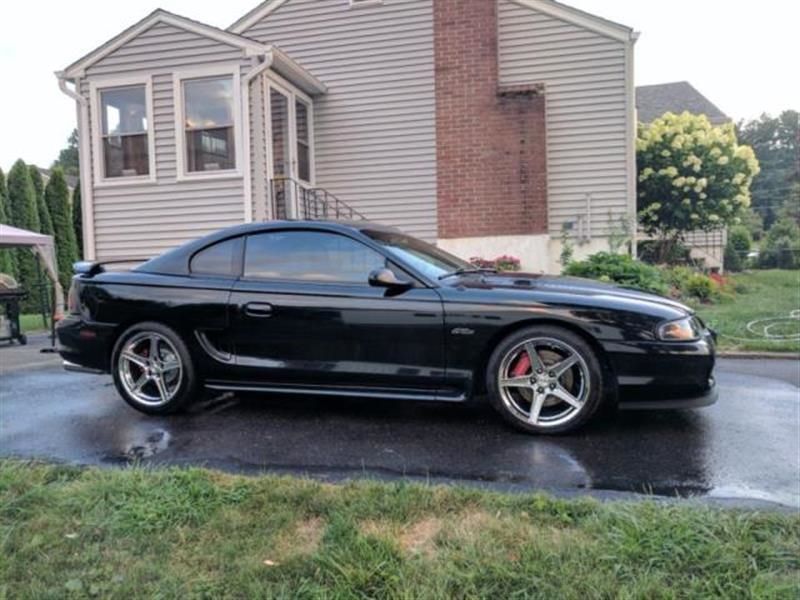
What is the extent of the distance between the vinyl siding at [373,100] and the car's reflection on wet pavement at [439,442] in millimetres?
7445

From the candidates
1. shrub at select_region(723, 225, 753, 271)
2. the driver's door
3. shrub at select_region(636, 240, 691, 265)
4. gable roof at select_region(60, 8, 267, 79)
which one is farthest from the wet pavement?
shrub at select_region(723, 225, 753, 271)

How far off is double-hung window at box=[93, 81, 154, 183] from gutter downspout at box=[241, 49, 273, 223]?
5.72ft

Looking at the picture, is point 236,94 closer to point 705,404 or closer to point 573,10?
point 573,10

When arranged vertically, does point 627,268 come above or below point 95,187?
below

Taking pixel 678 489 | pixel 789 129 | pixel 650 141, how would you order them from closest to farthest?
pixel 678 489 → pixel 650 141 → pixel 789 129

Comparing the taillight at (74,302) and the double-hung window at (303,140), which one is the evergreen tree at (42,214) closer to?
the double-hung window at (303,140)

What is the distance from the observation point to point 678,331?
3.74 metres

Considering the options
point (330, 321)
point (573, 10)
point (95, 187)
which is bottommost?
point (330, 321)

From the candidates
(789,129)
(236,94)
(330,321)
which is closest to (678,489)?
(330,321)

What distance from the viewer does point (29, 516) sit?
2.76 m

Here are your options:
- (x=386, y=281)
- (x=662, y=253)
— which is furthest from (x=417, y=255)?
(x=662, y=253)

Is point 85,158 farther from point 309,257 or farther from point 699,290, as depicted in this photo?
point 699,290

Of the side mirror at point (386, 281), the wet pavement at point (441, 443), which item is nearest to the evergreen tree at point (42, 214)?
the wet pavement at point (441, 443)

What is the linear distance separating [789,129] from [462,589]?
248 feet
